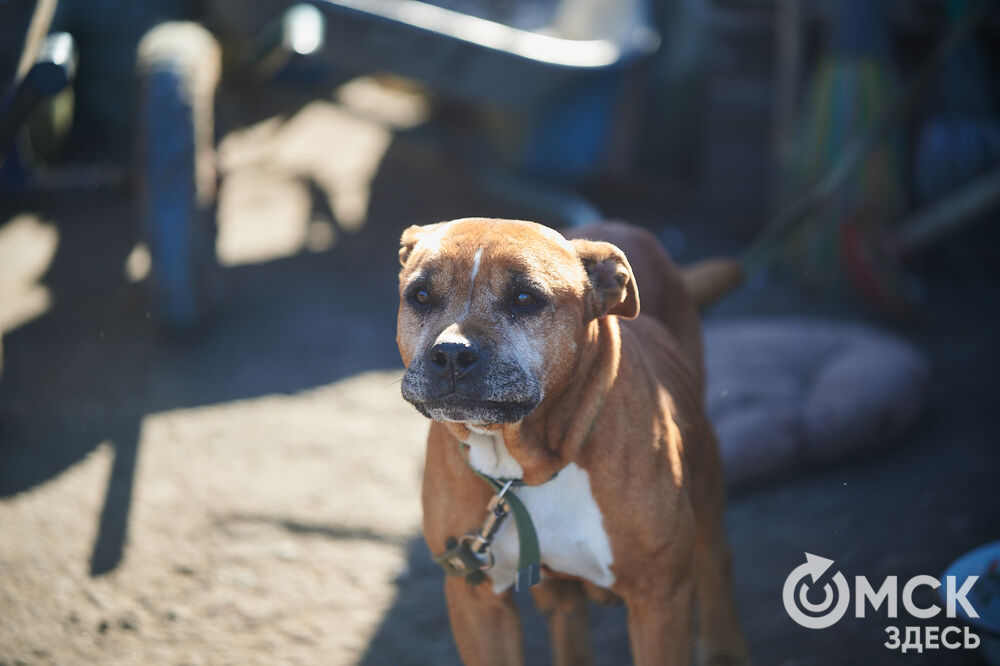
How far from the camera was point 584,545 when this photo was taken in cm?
231

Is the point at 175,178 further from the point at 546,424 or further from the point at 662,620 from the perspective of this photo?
the point at 662,620

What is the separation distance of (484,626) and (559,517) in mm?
382

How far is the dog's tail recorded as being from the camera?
3.49 m

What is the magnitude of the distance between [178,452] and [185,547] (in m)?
0.75

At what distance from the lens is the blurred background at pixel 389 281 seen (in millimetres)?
3449

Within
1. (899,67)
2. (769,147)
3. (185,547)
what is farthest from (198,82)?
(899,67)

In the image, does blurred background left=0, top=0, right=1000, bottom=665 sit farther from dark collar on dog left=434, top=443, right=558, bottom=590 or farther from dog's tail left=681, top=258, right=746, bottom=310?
dark collar on dog left=434, top=443, right=558, bottom=590

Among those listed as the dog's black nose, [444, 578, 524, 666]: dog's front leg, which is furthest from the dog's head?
[444, 578, 524, 666]: dog's front leg

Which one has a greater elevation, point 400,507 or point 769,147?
point 769,147

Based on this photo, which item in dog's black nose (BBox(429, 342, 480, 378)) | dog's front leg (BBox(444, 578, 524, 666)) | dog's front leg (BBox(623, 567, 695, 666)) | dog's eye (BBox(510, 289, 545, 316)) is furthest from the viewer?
dog's front leg (BBox(444, 578, 524, 666))

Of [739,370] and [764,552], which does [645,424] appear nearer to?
[764,552]

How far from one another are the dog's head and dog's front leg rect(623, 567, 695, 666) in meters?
0.56

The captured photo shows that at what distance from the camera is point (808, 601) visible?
3.21 meters

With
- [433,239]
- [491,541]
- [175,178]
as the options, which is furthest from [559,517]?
[175,178]
